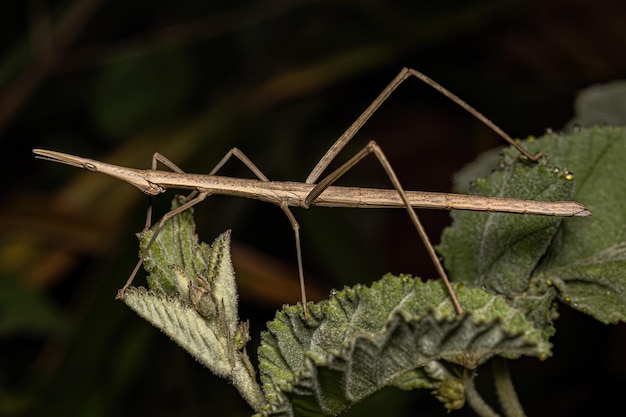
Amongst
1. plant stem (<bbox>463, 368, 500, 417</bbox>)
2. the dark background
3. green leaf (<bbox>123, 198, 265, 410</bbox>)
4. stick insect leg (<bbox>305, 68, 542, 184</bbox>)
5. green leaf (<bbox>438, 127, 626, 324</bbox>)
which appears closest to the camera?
green leaf (<bbox>123, 198, 265, 410</bbox>)

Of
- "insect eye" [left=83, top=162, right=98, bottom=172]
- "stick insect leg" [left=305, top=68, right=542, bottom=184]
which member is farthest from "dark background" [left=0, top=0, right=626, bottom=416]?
"stick insect leg" [left=305, top=68, right=542, bottom=184]

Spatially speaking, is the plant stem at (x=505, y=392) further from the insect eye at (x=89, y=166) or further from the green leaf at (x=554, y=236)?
the insect eye at (x=89, y=166)

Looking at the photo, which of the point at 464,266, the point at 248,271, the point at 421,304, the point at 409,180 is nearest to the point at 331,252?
the point at 248,271

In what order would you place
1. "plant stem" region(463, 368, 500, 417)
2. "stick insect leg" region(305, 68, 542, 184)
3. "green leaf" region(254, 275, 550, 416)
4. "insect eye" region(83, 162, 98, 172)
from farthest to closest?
"insect eye" region(83, 162, 98, 172)
"stick insect leg" region(305, 68, 542, 184)
"plant stem" region(463, 368, 500, 417)
"green leaf" region(254, 275, 550, 416)

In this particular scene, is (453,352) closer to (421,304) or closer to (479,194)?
(421,304)

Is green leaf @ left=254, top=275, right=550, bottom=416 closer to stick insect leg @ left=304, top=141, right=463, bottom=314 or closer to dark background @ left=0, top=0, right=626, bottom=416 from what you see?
stick insect leg @ left=304, top=141, right=463, bottom=314

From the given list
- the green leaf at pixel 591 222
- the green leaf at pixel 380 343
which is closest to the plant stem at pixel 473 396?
the green leaf at pixel 380 343
